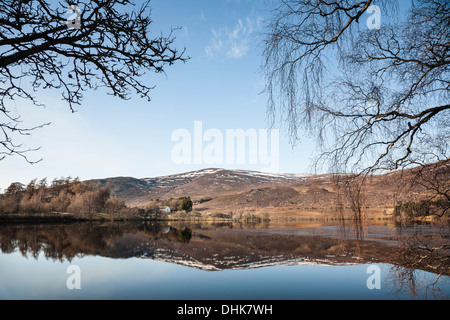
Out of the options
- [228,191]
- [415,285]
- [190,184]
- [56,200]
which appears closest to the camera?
[415,285]

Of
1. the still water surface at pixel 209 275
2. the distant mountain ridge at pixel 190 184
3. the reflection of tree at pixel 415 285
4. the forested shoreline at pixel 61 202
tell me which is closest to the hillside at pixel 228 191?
the distant mountain ridge at pixel 190 184

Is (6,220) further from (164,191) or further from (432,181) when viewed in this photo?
(164,191)

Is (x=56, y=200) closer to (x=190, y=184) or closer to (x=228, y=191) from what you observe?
(x=228, y=191)

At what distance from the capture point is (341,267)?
9.85 m

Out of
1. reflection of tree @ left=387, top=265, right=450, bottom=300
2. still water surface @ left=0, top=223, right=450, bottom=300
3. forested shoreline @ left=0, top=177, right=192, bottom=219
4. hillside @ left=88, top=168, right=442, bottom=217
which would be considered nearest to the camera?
reflection of tree @ left=387, top=265, right=450, bottom=300

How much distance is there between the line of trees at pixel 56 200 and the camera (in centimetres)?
4025

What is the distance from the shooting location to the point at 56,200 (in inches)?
1752

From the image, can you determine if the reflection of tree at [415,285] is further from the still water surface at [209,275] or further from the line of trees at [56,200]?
the line of trees at [56,200]

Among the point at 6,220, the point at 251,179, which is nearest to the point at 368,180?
the point at 6,220

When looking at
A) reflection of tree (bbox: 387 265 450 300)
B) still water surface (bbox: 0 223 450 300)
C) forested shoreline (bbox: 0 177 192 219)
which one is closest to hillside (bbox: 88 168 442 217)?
forested shoreline (bbox: 0 177 192 219)

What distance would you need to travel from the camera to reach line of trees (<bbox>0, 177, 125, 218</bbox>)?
40250mm

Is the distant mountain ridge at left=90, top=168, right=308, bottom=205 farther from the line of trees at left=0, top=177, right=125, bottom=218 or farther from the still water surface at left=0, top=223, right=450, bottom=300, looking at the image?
the still water surface at left=0, top=223, right=450, bottom=300

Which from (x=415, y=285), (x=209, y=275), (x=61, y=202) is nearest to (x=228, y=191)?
(x=61, y=202)
